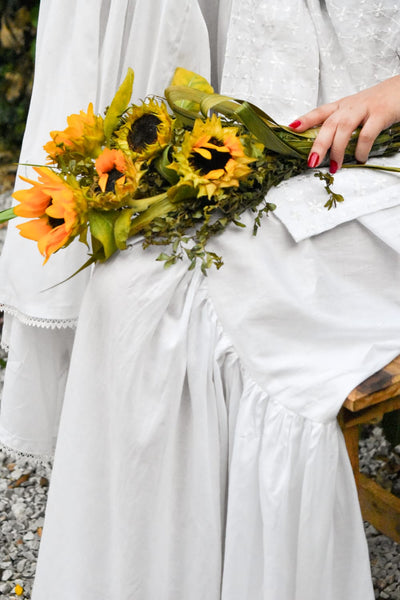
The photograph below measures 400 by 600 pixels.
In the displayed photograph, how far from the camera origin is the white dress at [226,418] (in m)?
1.00

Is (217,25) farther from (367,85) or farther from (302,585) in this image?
(302,585)

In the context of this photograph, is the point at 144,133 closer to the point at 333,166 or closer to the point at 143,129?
the point at 143,129

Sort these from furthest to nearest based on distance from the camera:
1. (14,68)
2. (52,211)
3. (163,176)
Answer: (14,68)
(163,176)
(52,211)

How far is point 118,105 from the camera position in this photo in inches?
41.8

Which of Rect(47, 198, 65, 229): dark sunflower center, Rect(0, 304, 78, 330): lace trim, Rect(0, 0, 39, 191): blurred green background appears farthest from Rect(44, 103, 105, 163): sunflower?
Rect(0, 0, 39, 191): blurred green background

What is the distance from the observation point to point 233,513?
104 centimetres

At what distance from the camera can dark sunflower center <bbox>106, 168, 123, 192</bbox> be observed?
3.25 ft

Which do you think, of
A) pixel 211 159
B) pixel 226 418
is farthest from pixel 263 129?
pixel 226 418

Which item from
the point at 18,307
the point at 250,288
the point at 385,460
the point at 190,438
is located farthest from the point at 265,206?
the point at 385,460

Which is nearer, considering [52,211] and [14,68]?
[52,211]

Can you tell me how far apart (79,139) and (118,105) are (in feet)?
0.25

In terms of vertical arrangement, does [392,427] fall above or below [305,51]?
below

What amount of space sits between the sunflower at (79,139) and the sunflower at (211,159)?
14 centimetres

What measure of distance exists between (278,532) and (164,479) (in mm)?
178
